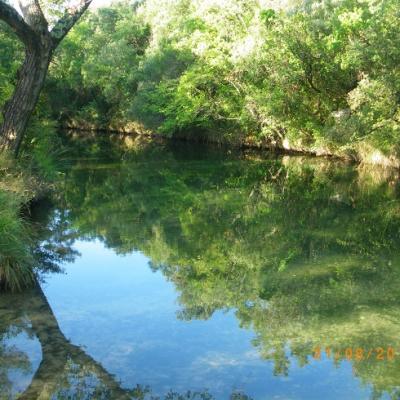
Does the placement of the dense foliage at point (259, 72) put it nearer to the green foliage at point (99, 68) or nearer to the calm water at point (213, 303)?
the green foliage at point (99, 68)

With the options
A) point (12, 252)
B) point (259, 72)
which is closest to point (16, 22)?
point (12, 252)

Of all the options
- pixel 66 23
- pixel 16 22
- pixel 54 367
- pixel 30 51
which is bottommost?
pixel 54 367

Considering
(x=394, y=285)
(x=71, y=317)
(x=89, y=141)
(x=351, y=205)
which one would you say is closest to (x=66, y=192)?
(x=351, y=205)

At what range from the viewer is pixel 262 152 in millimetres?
29188

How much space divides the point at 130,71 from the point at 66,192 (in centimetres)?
2535

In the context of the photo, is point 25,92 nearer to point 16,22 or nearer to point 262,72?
point 16,22

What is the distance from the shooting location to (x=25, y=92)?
920 cm

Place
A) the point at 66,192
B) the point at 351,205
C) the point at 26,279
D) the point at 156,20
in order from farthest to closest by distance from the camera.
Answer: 1. the point at 156,20
2. the point at 66,192
3. the point at 351,205
4. the point at 26,279

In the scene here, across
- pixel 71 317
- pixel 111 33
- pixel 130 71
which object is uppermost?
pixel 111 33

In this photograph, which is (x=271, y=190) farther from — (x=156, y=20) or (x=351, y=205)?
(x=156, y=20)

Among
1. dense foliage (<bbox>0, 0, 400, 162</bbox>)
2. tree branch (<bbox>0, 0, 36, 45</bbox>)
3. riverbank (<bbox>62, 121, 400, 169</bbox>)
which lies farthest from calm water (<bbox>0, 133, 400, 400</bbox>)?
riverbank (<bbox>62, 121, 400, 169</bbox>)

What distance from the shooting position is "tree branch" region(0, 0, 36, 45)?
8062 mm
